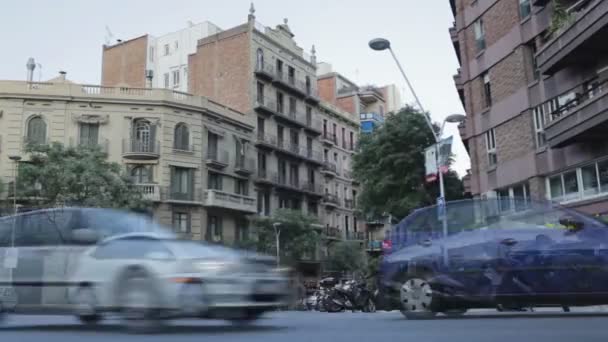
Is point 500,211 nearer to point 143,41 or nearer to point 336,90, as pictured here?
point 143,41

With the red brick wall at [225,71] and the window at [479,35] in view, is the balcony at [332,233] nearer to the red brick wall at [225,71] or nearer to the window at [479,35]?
the red brick wall at [225,71]

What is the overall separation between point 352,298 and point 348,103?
47733 mm

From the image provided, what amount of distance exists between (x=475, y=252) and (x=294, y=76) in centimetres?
4633

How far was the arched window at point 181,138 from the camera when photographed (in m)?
40.4

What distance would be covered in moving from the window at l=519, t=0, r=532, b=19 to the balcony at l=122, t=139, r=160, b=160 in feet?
74.4

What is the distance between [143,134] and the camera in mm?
39656

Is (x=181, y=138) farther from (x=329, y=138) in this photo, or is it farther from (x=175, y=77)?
(x=329, y=138)

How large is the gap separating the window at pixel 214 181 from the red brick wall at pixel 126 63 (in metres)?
15.2

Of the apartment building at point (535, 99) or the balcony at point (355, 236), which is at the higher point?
the apartment building at point (535, 99)

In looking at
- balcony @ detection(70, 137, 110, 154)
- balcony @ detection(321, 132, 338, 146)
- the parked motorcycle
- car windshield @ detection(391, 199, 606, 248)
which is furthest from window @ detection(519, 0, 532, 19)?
balcony @ detection(321, 132, 338, 146)

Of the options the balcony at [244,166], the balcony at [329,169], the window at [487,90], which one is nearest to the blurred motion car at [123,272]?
the window at [487,90]

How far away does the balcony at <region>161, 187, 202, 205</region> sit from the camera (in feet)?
128

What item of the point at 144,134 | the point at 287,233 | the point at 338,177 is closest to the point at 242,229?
Result: the point at 287,233

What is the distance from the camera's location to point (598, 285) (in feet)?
28.7
